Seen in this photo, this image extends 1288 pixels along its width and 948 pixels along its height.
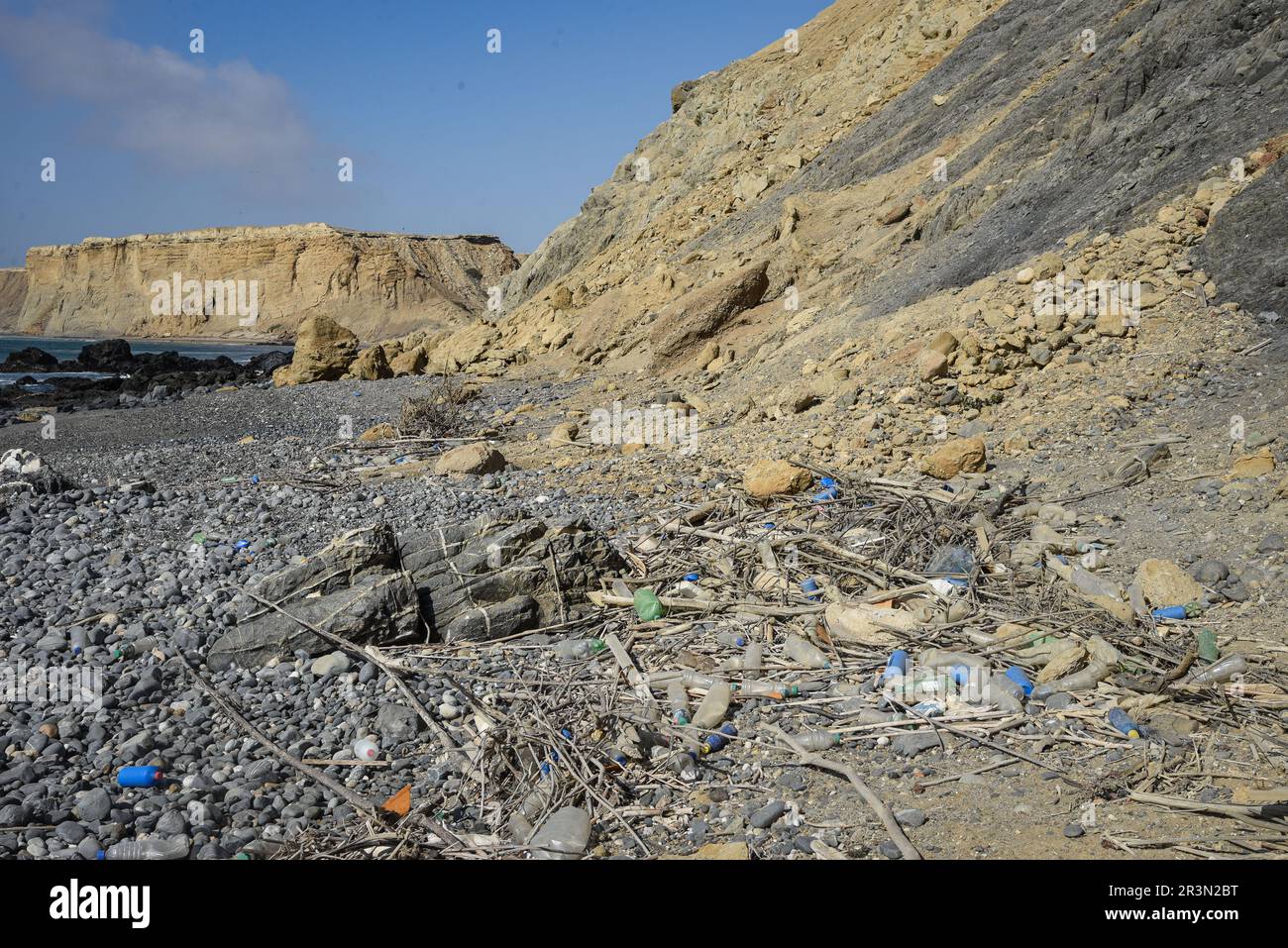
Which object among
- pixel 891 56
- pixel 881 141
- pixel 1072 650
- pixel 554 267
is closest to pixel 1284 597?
pixel 1072 650

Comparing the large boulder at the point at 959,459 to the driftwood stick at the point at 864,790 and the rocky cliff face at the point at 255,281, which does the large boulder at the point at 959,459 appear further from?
the rocky cliff face at the point at 255,281

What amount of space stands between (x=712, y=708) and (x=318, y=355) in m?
18.7

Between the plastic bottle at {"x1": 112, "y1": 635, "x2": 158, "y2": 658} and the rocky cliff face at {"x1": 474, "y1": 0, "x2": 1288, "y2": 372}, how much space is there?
7251 mm

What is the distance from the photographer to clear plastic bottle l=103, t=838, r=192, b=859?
2809 millimetres

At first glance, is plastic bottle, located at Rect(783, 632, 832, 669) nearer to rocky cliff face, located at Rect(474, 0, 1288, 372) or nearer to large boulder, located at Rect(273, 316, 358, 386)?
rocky cliff face, located at Rect(474, 0, 1288, 372)

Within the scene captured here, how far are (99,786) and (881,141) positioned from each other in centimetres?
1427

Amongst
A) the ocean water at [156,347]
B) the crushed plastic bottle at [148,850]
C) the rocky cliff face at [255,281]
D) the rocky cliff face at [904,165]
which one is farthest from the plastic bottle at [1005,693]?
the rocky cliff face at [255,281]

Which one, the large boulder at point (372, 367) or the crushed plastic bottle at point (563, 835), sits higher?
the large boulder at point (372, 367)

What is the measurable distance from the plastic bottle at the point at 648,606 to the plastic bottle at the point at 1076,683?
6.54ft

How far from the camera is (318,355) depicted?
19.8m

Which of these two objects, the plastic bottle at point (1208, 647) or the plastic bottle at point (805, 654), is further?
the plastic bottle at point (805, 654)

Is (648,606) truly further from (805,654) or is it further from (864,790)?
(864,790)

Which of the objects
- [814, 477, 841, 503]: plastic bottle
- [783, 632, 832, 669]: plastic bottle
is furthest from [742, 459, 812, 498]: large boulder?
[783, 632, 832, 669]: plastic bottle

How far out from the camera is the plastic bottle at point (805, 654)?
3990 mm
